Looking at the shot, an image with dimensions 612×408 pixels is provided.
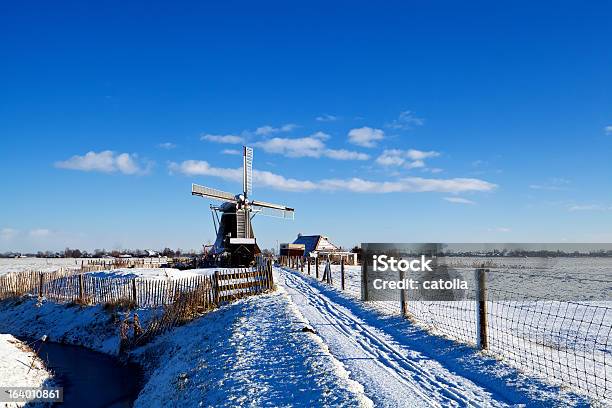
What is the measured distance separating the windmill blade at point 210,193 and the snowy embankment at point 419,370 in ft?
119

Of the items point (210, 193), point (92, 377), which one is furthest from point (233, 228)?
point (92, 377)

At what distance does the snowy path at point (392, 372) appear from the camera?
692 cm

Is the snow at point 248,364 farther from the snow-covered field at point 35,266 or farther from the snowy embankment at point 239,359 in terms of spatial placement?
the snow-covered field at point 35,266

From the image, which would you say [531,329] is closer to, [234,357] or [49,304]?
[234,357]

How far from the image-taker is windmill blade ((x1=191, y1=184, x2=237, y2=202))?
156 feet

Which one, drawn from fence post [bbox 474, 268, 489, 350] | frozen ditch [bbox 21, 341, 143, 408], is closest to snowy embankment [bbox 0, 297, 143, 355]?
frozen ditch [bbox 21, 341, 143, 408]

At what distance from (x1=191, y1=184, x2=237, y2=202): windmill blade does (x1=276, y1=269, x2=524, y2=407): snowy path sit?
36.4 m

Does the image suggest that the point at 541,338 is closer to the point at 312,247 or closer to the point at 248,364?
the point at 248,364

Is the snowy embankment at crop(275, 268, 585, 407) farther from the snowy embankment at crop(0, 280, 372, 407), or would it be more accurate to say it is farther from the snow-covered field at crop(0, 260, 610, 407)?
the snowy embankment at crop(0, 280, 372, 407)

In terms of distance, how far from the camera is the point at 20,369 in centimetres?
1499

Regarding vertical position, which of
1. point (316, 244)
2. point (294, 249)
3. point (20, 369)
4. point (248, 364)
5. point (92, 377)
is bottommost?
point (92, 377)

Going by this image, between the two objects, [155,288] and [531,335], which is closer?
[531,335]

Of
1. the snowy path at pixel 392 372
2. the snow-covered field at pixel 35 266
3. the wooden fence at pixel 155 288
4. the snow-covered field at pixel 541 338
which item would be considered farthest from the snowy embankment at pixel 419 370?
the snow-covered field at pixel 35 266

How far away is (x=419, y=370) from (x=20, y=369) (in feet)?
43.5
